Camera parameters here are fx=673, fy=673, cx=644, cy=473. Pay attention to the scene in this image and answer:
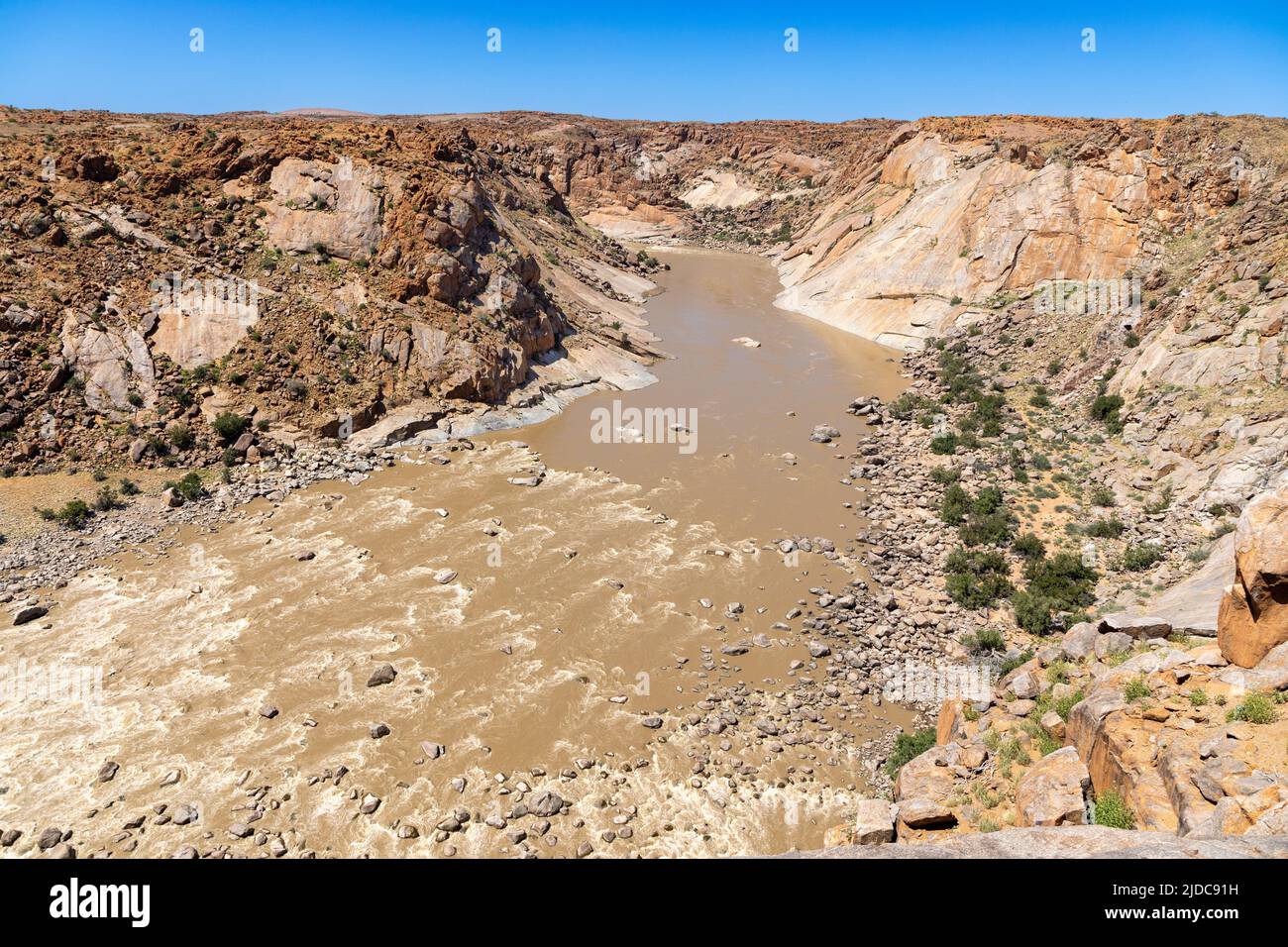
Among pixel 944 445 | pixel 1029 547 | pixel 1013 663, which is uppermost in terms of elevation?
pixel 944 445

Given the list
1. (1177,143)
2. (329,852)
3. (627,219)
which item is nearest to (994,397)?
(1177,143)

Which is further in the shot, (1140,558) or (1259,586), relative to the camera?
(1140,558)

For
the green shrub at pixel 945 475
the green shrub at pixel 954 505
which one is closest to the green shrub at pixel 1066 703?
the green shrub at pixel 954 505

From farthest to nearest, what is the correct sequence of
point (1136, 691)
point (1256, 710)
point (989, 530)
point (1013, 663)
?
point (989, 530), point (1013, 663), point (1136, 691), point (1256, 710)

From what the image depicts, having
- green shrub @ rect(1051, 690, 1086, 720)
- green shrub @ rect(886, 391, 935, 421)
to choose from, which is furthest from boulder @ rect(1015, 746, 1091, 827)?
green shrub @ rect(886, 391, 935, 421)

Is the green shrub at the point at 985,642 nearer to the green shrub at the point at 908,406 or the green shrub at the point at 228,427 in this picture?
the green shrub at the point at 908,406

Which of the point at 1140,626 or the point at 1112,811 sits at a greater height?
the point at 1140,626

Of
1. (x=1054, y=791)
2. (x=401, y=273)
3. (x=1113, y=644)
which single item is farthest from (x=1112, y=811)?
(x=401, y=273)

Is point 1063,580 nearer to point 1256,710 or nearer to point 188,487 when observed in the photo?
point 1256,710
